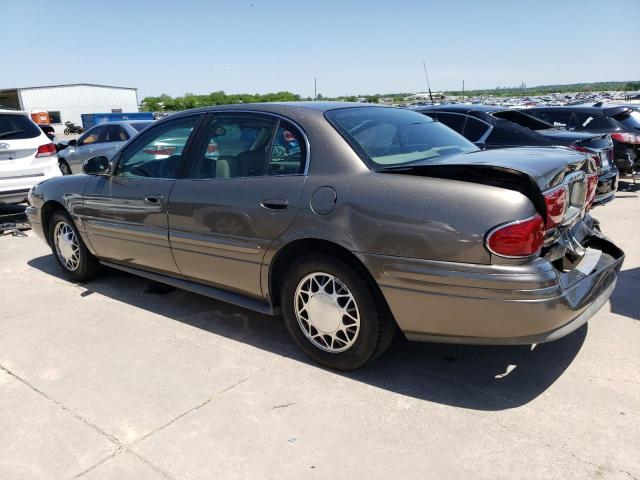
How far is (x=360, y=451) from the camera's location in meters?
2.53

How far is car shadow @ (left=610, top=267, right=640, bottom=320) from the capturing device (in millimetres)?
4051

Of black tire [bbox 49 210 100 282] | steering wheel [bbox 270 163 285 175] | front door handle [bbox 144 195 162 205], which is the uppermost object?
steering wheel [bbox 270 163 285 175]

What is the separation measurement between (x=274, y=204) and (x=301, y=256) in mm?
357

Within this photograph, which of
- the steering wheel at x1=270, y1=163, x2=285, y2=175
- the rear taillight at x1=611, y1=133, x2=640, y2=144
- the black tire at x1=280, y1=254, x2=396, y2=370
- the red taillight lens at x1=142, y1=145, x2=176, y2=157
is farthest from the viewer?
the rear taillight at x1=611, y1=133, x2=640, y2=144

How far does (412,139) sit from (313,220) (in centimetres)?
102

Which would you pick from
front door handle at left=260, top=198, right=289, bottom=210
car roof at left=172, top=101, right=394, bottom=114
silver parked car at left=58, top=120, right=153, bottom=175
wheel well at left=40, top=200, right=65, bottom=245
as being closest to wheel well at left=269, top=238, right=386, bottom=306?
front door handle at left=260, top=198, right=289, bottom=210

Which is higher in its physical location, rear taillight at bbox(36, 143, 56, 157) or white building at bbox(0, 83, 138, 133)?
white building at bbox(0, 83, 138, 133)

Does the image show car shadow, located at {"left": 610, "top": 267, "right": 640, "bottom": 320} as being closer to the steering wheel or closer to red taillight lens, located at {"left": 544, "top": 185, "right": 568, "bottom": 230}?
red taillight lens, located at {"left": 544, "top": 185, "right": 568, "bottom": 230}

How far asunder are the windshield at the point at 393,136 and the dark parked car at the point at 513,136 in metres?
3.25

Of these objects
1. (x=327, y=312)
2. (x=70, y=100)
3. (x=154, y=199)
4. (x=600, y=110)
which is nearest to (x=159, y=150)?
(x=154, y=199)

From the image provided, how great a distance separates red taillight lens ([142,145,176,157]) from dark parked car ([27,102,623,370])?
0.13 feet

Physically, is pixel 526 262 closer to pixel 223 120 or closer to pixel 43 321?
pixel 223 120

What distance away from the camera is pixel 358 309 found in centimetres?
304

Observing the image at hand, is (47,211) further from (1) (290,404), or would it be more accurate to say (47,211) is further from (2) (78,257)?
(1) (290,404)
